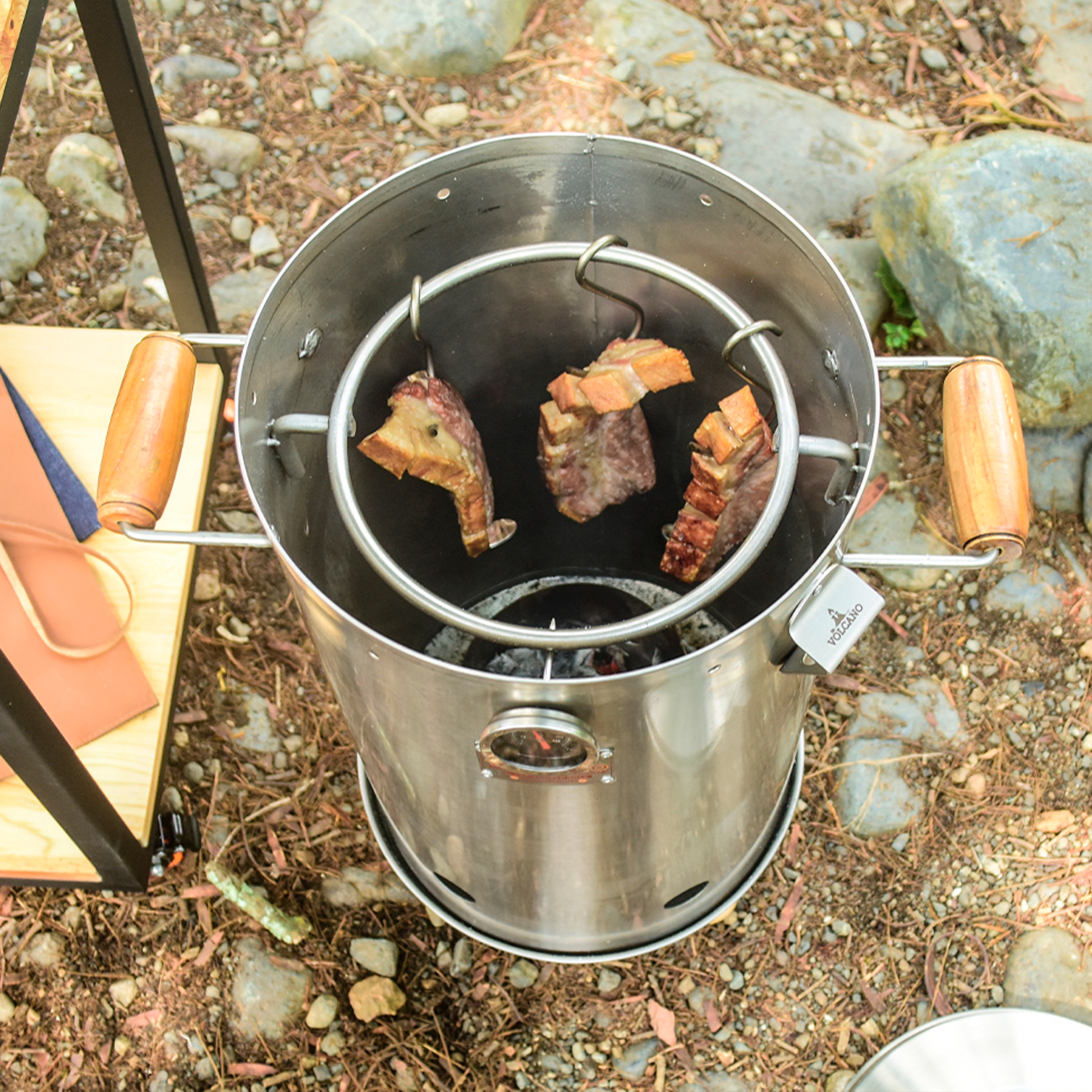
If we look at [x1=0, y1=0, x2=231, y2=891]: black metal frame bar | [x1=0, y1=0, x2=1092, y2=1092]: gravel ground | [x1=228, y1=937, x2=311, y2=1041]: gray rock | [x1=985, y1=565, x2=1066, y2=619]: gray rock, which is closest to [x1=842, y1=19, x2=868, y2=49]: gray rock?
[x1=0, y1=0, x2=1092, y2=1092]: gravel ground

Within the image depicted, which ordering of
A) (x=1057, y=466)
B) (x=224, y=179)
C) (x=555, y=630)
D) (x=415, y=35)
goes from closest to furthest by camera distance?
1. (x=555, y=630)
2. (x=1057, y=466)
3. (x=224, y=179)
4. (x=415, y=35)

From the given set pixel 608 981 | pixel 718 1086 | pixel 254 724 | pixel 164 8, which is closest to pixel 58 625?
pixel 254 724

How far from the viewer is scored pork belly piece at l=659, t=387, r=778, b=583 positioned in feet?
4.46

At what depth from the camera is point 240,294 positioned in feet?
7.63

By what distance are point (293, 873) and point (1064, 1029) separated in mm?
1352

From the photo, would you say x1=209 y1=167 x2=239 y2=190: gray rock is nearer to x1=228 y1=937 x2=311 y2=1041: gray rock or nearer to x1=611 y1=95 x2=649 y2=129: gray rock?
x1=611 y1=95 x2=649 y2=129: gray rock

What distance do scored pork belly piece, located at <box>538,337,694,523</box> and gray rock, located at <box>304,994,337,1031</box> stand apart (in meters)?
0.93

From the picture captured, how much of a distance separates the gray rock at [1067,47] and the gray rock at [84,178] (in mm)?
2330

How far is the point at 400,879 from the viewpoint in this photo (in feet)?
6.01

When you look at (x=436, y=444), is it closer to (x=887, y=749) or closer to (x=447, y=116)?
(x=887, y=749)

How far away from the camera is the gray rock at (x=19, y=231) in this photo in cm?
232

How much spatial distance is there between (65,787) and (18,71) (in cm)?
93

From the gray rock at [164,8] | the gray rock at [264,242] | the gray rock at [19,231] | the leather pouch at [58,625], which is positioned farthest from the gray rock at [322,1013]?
the gray rock at [164,8]

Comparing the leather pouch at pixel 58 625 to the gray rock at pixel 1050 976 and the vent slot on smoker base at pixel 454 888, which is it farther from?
the gray rock at pixel 1050 976
